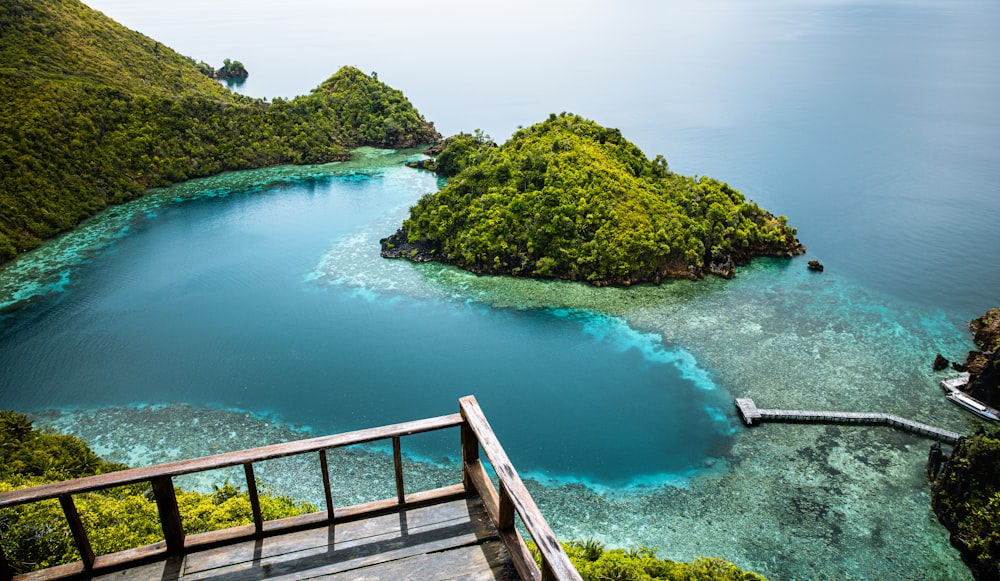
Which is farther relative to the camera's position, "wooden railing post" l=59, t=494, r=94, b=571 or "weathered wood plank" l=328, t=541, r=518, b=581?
"weathered wood plank" l=328, t=541, r=518, b=581

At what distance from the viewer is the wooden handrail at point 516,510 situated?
151 inches

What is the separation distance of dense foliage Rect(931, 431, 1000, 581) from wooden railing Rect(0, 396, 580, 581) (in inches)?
675

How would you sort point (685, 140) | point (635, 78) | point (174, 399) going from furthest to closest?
1. point (635, 78)
2. point (685, 140)
3. point (174, 399)

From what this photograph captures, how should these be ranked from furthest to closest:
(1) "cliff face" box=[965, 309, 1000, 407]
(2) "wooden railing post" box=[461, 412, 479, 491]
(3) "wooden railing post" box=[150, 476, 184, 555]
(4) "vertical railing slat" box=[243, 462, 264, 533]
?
(1) "cliff face" box=[965, 309, 1000, 407], (2) "wooden railing post" box=[461, 412, 479, 491], (4) "vertical railing slat" box=[243, 462, 264, 533], (3) "wooden railing post" box=[150, 476, 184, 555]

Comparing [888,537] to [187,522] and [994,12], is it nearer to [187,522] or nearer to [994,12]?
[187,522]

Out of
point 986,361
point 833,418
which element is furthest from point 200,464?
point 986,361

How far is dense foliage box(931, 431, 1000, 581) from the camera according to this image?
15750 millimetres

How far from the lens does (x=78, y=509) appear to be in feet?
39.1

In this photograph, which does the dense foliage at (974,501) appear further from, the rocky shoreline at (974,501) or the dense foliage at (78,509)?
the dense foliage at (78,509)

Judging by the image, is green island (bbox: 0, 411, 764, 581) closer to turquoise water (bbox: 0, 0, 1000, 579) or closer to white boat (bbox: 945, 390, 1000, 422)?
turquoise water (bbox: 0, 0, 1000, 579)

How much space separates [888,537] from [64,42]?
227 ft

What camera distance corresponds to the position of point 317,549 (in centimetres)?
515

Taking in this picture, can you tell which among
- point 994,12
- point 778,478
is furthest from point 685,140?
point 994,12

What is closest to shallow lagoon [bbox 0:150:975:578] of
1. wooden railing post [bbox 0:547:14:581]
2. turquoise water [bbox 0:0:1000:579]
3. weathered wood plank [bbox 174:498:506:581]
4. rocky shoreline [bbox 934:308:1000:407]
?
turquoise water [bbox 0:0:1000:579]
